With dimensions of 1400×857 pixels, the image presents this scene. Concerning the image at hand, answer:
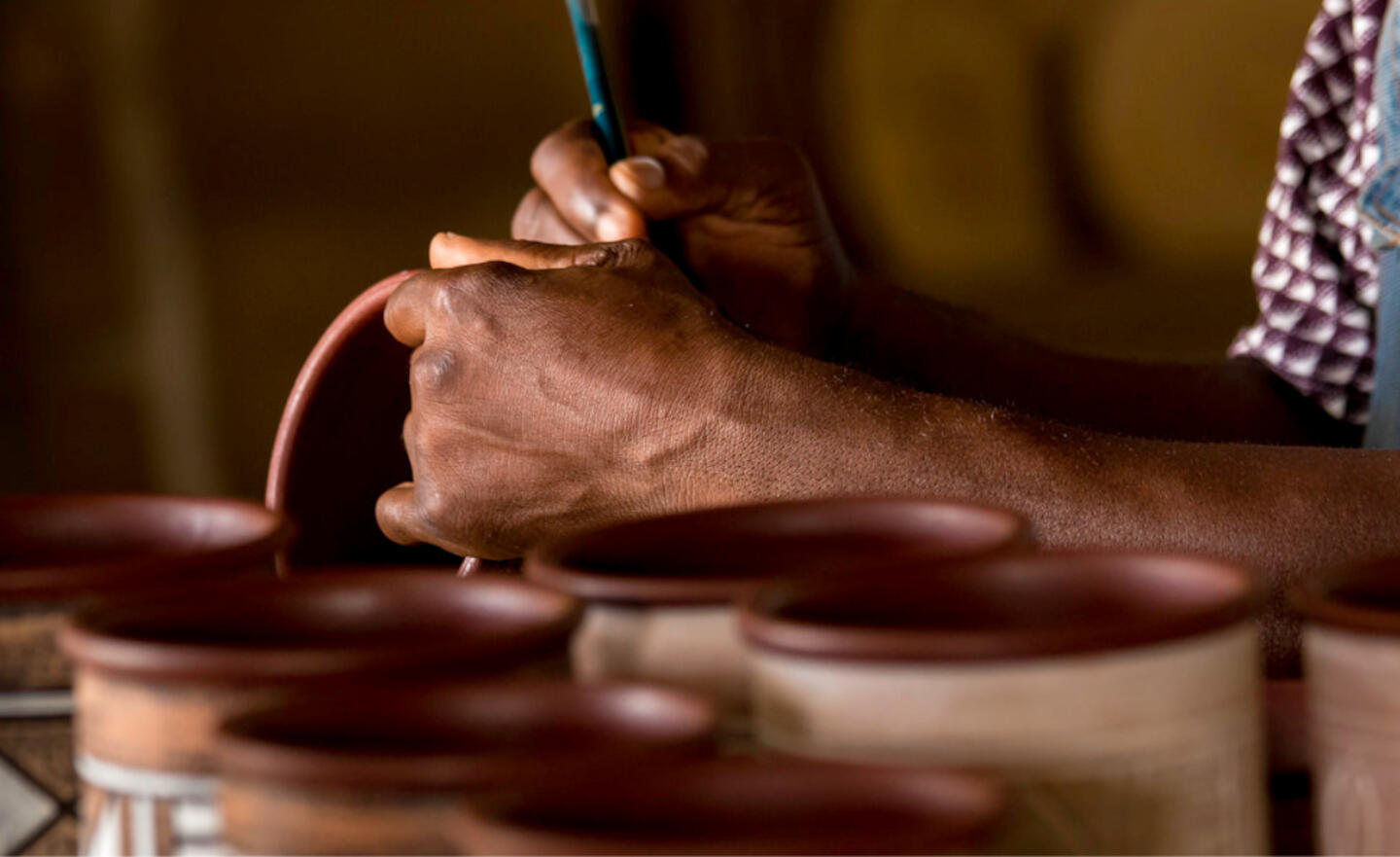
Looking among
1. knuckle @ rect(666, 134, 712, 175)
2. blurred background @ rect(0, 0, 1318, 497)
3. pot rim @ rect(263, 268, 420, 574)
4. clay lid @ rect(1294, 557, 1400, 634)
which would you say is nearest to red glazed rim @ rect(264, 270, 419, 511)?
pot rim @ rect(263, 268, 420, 574)

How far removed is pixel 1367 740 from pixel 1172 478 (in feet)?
1.18

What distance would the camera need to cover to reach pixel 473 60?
321 centimetres

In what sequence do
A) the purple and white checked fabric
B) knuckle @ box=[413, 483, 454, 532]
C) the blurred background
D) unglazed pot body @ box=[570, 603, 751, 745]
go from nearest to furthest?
unglazed pot body @ box=[570, 603, 751, 745] < knuckle @ box=[413, 483, 454, 532] < the purple and white checked fabric < the blurred background

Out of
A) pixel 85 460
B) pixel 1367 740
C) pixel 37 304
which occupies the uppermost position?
pixel 37 304

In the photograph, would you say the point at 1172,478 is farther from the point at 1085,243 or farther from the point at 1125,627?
the point at 1085,243

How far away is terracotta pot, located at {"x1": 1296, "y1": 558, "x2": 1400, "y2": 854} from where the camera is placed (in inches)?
14.5

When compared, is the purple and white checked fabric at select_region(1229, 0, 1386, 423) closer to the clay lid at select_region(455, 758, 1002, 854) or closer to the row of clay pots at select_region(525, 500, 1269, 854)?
the row of clay pots at select_region(525, 500, 1269, 854)

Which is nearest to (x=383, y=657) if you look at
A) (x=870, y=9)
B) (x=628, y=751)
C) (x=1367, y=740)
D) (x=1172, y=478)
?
(x=628, y=751)

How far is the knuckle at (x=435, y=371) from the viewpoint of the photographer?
79 cm

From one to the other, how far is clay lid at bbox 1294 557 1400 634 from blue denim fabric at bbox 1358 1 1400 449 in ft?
2.95

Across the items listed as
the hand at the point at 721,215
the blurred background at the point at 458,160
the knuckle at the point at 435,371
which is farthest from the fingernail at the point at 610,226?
the blurred background at the point at 458,160

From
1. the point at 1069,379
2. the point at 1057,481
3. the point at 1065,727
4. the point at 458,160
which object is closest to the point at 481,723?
the point at 1065,727

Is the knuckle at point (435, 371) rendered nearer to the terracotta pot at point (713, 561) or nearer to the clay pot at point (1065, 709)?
the terracotta pot at point (713, 561)

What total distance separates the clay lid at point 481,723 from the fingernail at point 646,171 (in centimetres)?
74
